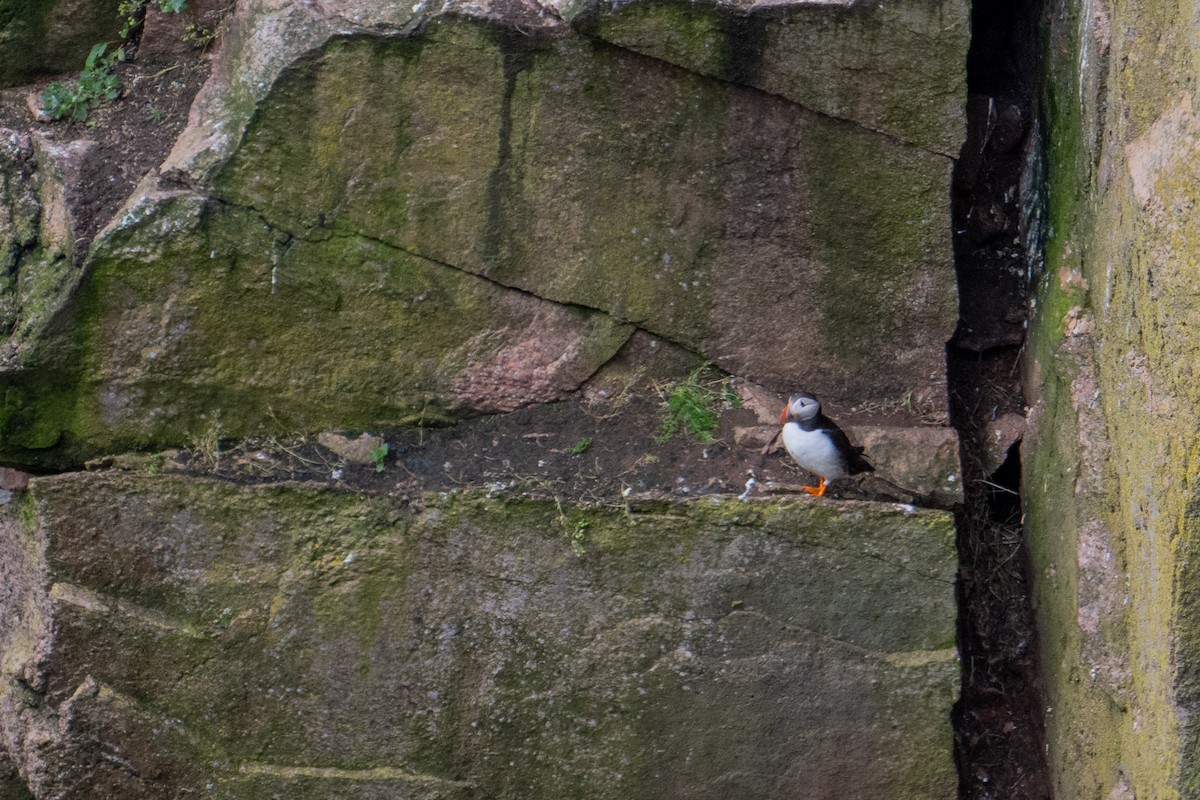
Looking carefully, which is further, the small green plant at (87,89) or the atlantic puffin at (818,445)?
the small green plant at (87,89)

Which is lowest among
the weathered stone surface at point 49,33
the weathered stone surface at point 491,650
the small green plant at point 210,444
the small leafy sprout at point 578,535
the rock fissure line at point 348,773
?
the rock fissure line at point 348,773

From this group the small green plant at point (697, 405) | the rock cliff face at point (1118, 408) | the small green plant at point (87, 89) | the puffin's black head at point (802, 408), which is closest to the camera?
the rock cliff face at point (1118, 408)

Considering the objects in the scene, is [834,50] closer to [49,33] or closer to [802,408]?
[802,408]

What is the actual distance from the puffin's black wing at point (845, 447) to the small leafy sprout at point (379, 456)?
1.44m

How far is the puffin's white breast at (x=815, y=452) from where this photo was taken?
3768 mm

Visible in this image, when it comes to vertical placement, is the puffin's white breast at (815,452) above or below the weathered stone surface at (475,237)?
below

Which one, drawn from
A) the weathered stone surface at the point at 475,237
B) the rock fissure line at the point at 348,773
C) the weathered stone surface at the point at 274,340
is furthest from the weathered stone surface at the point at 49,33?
the rock fissure line at the point at 348,773

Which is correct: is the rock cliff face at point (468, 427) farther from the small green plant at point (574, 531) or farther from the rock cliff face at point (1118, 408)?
the rock cliff face at point (1118, 408)

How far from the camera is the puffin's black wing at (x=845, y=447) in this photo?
12.4ft

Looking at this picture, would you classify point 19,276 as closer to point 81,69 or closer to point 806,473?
point 81,69

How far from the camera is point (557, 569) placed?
382 cm

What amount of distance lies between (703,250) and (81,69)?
94.3 inches

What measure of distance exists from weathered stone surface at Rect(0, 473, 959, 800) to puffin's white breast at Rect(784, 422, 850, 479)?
0.41 feet

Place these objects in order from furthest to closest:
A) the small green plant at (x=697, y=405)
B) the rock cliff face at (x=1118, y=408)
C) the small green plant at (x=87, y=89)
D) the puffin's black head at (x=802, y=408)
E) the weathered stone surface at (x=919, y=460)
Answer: the small green plant at (x=87, y=89) → the small green plant at (x=697, y=405) → the weathered stone surface at (x=919, y=460) → the puffin's black head at (x=802, y=408) → the rock cliff face at (x=1118, y=408)
